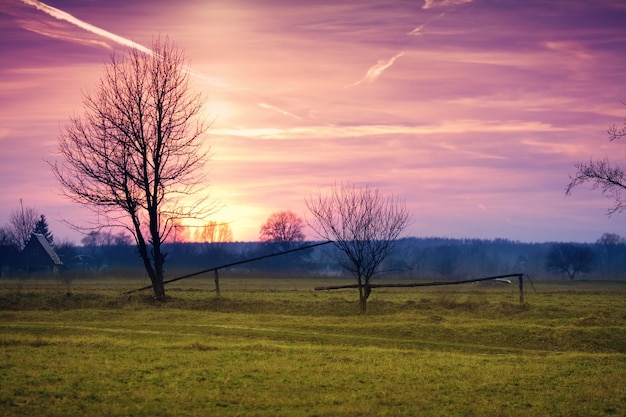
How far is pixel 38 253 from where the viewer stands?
3430 inches

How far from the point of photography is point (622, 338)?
22062 millimetres

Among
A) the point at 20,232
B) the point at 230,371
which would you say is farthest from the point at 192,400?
the point at 20,232

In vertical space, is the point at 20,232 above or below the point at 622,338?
above

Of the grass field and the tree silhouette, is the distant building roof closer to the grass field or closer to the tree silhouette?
the grass field

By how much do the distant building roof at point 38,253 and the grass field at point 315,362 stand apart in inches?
2407

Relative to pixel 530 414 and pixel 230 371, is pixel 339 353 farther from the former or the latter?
pixel 530 414

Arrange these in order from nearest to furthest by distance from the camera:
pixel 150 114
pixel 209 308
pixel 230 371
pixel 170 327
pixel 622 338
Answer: pixel 230 371 < pixel 622 338 < pixel 170 327 < pixel 209 308 < pixel 150 114

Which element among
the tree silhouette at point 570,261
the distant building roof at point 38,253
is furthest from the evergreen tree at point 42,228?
the tree silhouette at point 570,261

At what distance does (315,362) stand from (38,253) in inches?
3103

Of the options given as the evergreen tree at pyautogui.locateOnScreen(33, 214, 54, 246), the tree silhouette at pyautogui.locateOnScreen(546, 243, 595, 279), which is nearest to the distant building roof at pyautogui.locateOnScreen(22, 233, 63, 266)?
the evergreen tree at pyautogui.locateOnScreen(33, 214, 54, 246)

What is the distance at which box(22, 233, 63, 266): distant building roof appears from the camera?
3418 inches

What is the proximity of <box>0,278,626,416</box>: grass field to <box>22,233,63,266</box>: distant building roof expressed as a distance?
61.1 m

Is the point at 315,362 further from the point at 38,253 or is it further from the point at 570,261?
the point at 570,261

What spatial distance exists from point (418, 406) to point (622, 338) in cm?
1246
